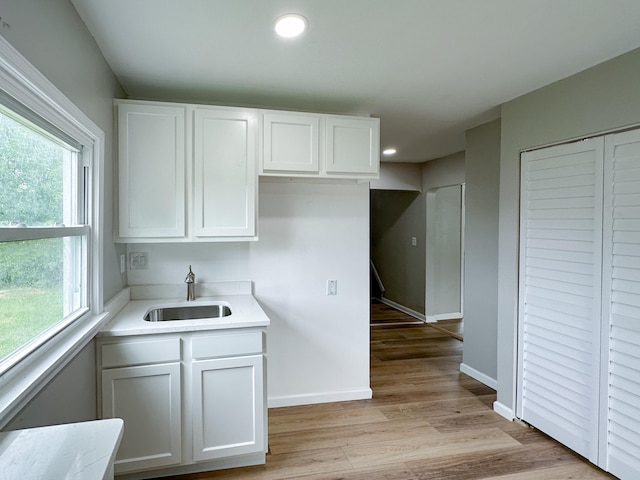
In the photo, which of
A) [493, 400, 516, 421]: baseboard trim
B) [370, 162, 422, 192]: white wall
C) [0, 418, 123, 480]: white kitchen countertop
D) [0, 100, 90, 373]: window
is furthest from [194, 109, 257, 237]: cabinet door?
[370, 162, 422, 192]: white wall

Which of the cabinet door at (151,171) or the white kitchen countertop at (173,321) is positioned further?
the cabinet door at (151,171)

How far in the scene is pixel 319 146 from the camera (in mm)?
2672

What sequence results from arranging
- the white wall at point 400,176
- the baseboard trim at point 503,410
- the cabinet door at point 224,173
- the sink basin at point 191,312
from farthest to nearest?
the white wall at point 400,176
the baseboard trim at point 503,410
the sink basin at point 191,312
the cabinet door at point 224,173

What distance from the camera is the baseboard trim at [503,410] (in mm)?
2796

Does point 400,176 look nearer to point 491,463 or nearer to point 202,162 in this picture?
point 202,162

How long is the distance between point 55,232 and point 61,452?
2.94ft

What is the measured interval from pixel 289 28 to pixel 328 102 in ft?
3.54

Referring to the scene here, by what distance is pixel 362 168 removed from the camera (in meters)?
2.76

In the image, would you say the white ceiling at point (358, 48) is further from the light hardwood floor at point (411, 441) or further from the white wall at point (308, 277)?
the light hardwood floor at point (411, 441)

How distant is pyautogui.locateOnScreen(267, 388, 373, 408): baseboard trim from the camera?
2.97 metres

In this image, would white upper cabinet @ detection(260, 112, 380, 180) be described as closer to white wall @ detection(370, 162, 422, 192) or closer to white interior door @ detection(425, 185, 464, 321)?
white wall @ detection(370, 162, 422, 192)

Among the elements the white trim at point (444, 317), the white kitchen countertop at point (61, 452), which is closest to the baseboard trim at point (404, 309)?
the white trim at point (444, 317)

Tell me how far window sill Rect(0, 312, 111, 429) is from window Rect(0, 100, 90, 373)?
3 cm

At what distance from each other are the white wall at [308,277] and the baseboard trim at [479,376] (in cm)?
115
